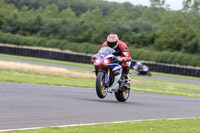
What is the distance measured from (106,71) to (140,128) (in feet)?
11.4

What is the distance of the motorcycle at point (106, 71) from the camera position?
1018 centimetres

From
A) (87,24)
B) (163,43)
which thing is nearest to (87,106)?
(163,43)

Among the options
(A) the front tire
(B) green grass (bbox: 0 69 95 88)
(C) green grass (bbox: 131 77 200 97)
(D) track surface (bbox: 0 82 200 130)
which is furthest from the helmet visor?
(C) green grass (bbox: 131 77 200 97)

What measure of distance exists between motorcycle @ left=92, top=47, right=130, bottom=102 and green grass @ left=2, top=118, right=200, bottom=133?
2.21 metres

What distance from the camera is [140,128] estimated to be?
7113 millimetres

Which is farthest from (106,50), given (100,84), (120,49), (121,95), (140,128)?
(140,128)

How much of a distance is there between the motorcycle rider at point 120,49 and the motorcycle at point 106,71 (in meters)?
0.17

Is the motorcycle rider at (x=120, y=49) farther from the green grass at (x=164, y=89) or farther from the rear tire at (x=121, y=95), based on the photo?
the green grass at (x=164, y=89)

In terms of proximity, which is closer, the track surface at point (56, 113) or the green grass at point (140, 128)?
the green grass at point (140, 128)

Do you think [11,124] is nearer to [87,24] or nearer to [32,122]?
[32,122]

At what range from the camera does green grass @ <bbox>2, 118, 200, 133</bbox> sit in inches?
246

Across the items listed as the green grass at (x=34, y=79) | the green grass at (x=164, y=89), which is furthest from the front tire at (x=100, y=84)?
the green grass at (x=164, y=89)

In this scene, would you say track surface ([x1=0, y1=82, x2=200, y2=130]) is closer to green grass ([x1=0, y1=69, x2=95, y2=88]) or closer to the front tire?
the front tire

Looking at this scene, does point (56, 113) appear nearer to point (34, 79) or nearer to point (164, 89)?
point (34, 79)
